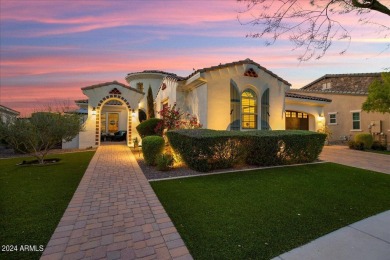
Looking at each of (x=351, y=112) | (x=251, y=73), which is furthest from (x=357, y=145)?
(x=251, y=73)

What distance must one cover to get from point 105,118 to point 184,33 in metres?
17.8

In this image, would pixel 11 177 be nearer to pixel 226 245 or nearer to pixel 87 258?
pixel 87 258

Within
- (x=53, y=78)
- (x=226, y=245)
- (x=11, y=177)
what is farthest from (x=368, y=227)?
Result: (x=53, y=78)

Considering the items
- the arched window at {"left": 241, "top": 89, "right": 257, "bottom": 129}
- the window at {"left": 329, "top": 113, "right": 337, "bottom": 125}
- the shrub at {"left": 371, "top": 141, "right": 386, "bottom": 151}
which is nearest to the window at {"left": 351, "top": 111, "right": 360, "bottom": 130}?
the window at {"left": 329, "top": 113, "right": 337, "bottom": 125}

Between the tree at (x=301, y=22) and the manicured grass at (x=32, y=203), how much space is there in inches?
220

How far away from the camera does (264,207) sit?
181 inches

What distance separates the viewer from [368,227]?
373 cm

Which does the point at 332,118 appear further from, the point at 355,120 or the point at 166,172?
the point at 166,172

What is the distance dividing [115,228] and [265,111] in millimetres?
11724

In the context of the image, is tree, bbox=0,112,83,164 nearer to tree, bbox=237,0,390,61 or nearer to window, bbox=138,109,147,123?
tree, bbox=237,0,390,61

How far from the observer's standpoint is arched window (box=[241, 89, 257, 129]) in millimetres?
12992

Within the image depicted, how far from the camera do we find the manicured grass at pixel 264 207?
323cm

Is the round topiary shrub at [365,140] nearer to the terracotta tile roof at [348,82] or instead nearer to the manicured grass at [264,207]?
Result: the terracotta tile roof at [348,82]

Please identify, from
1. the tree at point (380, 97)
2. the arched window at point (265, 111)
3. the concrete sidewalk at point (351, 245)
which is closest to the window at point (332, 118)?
the tree at point (380, 97)
